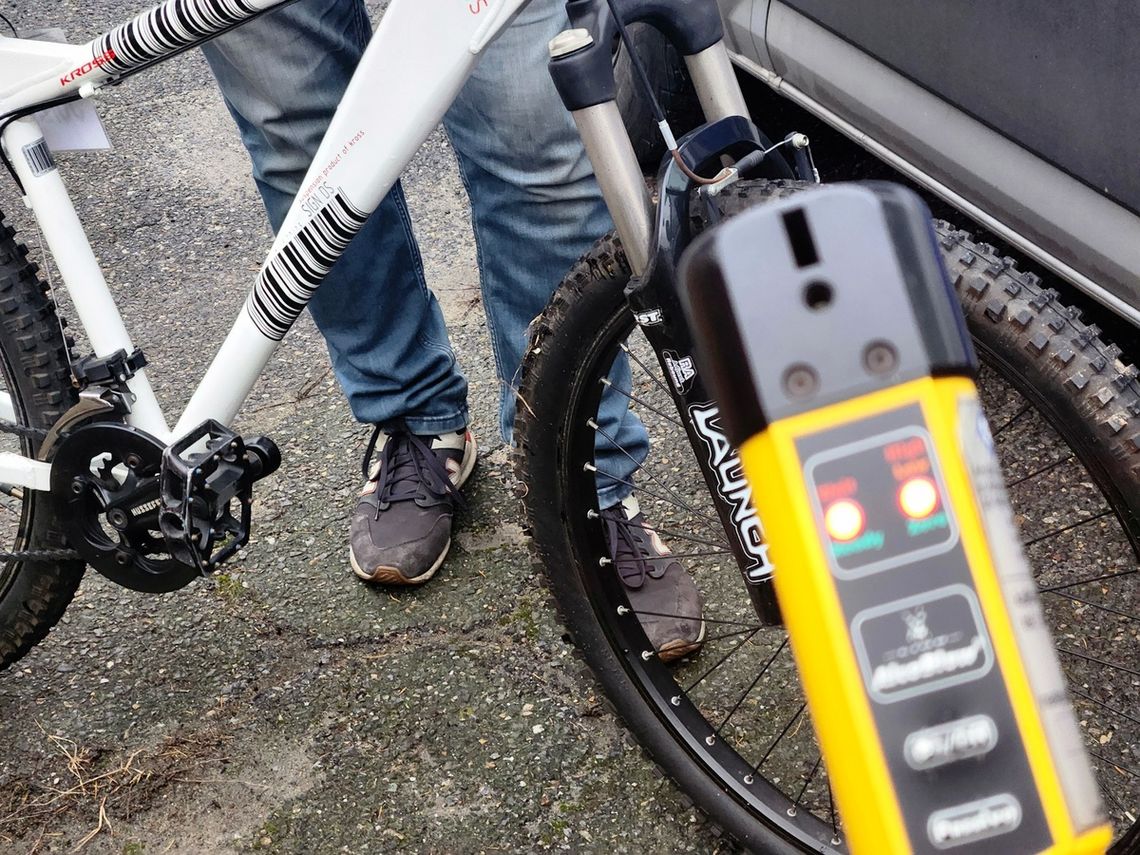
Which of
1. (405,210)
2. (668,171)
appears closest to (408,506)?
(405,210)

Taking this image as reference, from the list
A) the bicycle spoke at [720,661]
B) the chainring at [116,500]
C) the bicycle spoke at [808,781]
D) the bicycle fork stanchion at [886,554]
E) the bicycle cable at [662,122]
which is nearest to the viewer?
the bicycle fork stanchion at [886,554]

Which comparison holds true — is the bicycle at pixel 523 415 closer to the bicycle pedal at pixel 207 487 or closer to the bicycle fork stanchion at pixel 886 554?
the bicycle pedal at pixel 207 487

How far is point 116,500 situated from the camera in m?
1.64

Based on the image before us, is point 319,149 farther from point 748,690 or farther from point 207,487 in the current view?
point 748,690

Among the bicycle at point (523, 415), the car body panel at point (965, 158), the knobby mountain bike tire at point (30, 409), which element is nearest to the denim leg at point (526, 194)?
the bicycle at point (523, 415)

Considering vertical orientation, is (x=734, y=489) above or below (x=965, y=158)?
below

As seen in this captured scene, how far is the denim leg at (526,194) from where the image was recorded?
1.55 meters

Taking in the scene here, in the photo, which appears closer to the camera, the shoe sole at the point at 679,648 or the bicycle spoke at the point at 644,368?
the bicycle spoke at the point at 644,368

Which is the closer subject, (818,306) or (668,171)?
(818,306)

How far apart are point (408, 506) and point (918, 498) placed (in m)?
1.65

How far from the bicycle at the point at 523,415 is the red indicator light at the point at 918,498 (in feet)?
1.83

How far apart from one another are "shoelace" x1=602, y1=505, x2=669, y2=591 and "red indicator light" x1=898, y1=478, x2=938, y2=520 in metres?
1.35

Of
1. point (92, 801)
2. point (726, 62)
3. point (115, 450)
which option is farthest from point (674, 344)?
point (92, 801)

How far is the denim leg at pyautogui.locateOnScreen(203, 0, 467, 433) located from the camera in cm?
167
